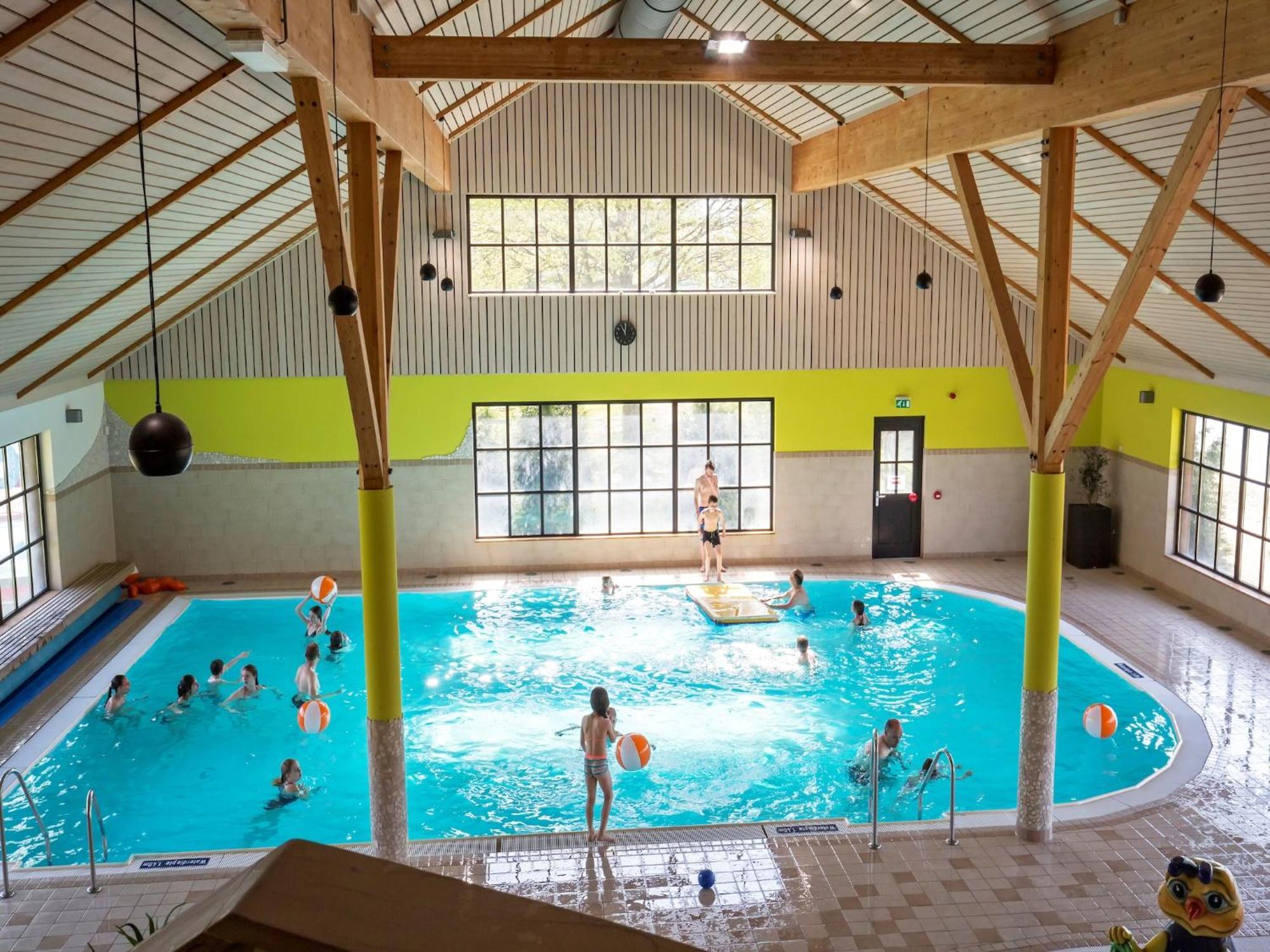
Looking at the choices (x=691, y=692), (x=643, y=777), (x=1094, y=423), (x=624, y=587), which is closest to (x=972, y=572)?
(x=1094, y=423)

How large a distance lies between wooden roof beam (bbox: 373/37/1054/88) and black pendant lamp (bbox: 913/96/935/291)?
1.86 meters

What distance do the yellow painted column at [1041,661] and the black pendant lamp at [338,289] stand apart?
503 centimetres

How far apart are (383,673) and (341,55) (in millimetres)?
4152

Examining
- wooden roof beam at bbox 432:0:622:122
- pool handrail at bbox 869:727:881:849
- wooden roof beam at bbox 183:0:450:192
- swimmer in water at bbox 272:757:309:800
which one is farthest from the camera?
wooden roof beam at bbox 432:0:622:122

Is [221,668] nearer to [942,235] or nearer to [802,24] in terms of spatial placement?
[802,24]

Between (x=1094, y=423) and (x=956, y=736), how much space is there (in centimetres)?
791

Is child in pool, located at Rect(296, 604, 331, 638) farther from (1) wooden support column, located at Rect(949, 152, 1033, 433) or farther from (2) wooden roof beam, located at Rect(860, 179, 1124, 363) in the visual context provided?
(2) wooden roof beam, located at Rect(860, 179, 1124, 363)

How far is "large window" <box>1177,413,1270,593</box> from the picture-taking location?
13.6 meters

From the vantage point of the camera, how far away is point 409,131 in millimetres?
10438

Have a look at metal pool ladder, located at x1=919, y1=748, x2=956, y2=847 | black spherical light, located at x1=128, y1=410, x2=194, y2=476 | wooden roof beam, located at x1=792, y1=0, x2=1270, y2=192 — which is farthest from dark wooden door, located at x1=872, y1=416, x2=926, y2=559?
black spherical light, located at x1=128, y1=410, x2=194, y2=476

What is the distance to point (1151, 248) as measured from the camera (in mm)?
7133

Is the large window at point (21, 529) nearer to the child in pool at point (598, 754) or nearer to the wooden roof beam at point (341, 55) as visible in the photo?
the wooden roof beam at point (341, 55)

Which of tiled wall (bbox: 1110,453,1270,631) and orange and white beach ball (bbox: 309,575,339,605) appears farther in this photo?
orange and white beach ball (bbox: 309,575,339,605)

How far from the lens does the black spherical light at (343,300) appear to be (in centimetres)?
649
